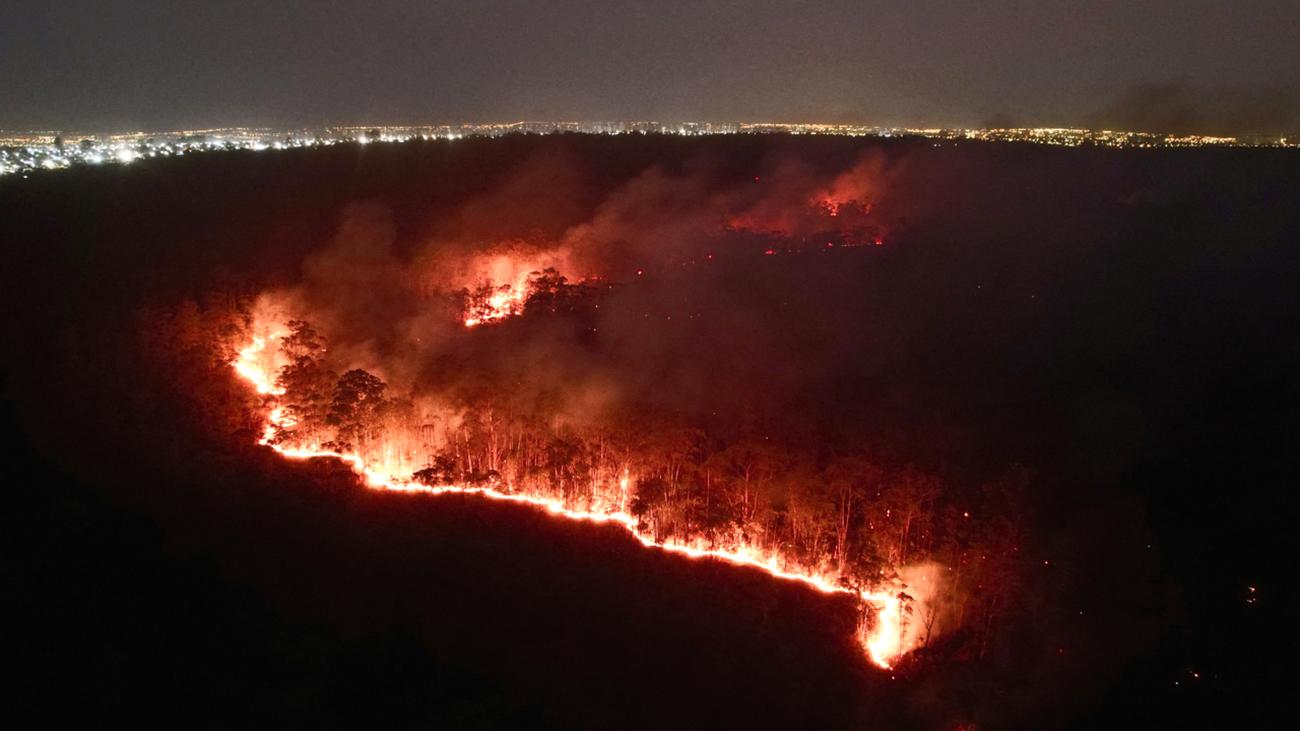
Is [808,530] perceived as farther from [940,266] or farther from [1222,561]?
[940,266]

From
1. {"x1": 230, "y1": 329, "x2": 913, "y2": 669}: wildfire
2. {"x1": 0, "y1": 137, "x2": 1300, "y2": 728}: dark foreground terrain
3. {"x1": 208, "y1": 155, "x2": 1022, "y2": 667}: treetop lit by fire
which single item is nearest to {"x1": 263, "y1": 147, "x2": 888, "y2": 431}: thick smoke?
{"x1": 208, "y1": 155, "x2": 1022, "y2": 667}: treetop lit by fire

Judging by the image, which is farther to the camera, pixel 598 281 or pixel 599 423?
pixel 598 281

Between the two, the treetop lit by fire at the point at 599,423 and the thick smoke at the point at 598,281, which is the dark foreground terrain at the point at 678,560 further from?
the thick smoke at the point at 598,281

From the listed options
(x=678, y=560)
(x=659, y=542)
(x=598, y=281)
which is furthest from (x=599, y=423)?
(x=598, y=281)

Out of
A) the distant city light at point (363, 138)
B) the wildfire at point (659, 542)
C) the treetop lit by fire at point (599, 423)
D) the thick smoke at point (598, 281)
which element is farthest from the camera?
the distant city light at point (363, 138)

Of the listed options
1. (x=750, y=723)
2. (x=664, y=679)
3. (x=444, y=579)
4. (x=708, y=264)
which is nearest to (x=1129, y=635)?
Result: (x=750, y=723)

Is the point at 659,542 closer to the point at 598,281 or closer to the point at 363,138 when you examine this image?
the point at 598,281

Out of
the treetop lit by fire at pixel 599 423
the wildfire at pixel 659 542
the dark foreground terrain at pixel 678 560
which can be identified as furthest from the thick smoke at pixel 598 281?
the dark foreground terrain at pixel 678 560
